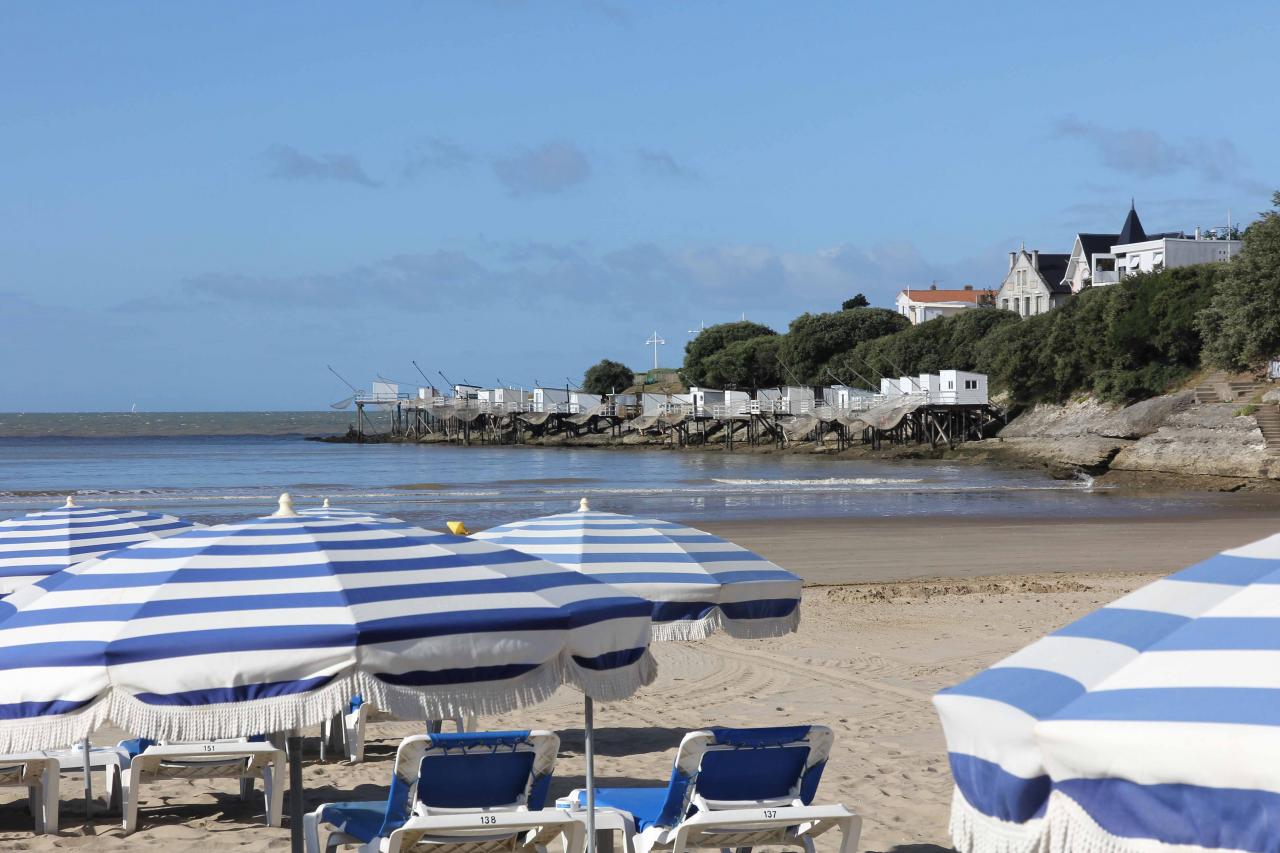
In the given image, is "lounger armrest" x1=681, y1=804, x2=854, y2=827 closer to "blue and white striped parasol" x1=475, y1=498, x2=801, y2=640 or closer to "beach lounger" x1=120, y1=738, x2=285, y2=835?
"blue and white striped parasol" x1=475, y1=498, x2=801, y2=640

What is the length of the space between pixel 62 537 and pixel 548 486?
111 ft

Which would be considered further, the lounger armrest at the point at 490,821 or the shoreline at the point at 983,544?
the shoreline at the point at 983,544

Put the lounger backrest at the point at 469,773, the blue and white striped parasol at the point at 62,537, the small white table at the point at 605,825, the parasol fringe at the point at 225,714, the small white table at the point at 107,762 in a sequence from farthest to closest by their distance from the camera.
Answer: the blue and white striped parasol at the point at 62,537, the small white table at the point at 107,762, the small white table at the point at 605,825, the lounger backrest at the point at 469,773, the parasol fringe at the point at 225,714

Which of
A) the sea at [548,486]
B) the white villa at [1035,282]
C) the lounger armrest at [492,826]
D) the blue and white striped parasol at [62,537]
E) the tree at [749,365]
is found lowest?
the sea at [548,486]

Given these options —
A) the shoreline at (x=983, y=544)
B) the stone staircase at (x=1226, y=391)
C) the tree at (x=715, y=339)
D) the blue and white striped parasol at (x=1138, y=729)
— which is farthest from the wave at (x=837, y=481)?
the tree at (x=715, y=339)

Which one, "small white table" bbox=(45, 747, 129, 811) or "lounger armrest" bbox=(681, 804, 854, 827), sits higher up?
"lounger armrest" bbox=(681, 804, 854, 827)

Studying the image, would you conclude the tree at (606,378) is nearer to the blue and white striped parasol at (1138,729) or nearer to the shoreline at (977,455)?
the shoreline at (977,455)

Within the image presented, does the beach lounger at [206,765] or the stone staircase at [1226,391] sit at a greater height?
the stone staircase at [1226,391]

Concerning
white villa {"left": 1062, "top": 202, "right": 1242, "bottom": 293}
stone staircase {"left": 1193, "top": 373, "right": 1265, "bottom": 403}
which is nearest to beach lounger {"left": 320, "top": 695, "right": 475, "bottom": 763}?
stone staircase {"left": 1193, "top": 373, "right": 1265, "bottom": 403}

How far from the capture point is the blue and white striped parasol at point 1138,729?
202cm

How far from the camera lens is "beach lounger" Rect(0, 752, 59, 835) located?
6.37m

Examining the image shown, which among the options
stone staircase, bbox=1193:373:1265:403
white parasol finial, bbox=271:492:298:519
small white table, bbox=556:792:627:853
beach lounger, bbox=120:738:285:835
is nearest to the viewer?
white parasol finial, bbox=271:492:298:519

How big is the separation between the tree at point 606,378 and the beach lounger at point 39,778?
344 ft

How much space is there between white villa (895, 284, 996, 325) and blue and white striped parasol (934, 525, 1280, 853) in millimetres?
99780
